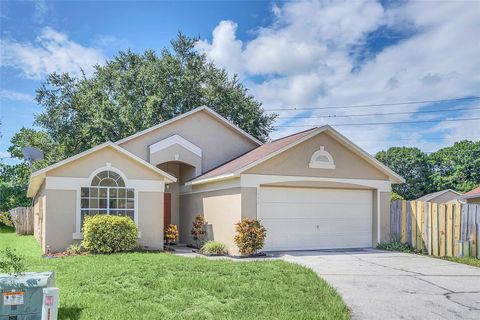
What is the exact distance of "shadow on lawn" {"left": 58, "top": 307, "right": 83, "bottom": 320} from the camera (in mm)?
6898

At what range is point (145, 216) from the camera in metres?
15.9

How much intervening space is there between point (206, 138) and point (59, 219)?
25.3ft

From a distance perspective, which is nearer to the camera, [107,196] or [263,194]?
[263,194]

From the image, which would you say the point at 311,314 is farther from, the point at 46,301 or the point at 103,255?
the point at 103,255

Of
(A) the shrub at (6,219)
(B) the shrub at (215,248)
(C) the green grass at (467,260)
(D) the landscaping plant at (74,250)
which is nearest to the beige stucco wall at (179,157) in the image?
(B) the shrub at (215,248)

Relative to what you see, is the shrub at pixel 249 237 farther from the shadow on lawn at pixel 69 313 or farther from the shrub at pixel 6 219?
the shrub at pixel 6 219

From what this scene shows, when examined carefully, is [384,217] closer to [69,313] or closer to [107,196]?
[107,196]

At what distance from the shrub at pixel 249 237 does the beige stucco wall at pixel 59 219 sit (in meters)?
5.82

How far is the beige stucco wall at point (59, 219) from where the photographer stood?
14500 millimetres

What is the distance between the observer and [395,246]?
1576 cm

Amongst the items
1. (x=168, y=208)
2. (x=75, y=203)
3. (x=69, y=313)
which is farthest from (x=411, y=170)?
(x=69, y=313)

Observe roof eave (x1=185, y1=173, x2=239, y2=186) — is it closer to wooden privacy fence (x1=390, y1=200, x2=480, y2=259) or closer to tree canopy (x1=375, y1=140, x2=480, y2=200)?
wooden privacy fence (x1=390, y1=200, x2=480, y2=259)

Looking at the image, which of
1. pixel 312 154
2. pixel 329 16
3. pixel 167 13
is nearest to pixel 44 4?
pixel 167 13

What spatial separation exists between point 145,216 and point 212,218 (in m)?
2.57
